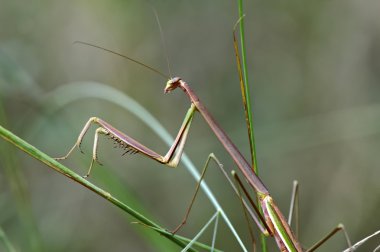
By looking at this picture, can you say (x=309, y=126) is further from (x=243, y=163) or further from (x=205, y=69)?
(x=243, y=163)

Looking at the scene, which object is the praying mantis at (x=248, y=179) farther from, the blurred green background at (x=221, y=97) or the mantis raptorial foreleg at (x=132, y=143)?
the blurred green background at (x=221, y=97)

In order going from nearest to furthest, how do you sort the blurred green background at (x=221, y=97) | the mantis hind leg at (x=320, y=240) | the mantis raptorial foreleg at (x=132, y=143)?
1. the mantis raptorial foreleg at (x=132, y=143)
2. the mantis hind leg at (x=320, y=240)
3. the blurred green background at (x=221, y=97)

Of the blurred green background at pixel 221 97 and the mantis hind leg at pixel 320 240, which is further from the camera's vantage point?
the blurred green background at pixel 221 97

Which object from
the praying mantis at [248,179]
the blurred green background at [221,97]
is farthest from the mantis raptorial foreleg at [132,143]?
the blurred green background at [221,97]

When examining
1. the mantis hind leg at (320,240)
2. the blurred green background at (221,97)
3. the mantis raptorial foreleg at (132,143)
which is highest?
the blurred green background at (221,97)

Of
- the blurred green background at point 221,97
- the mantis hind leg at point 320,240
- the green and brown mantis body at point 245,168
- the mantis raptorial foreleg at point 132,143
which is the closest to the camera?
the mantis raptorial foreleg at point 132,143

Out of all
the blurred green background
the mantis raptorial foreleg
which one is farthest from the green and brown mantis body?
the blurred green background

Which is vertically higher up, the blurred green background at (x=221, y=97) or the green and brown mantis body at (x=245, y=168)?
the blurred green background at (x=221, y=97)

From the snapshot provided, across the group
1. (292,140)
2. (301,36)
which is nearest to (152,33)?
(301,36)
